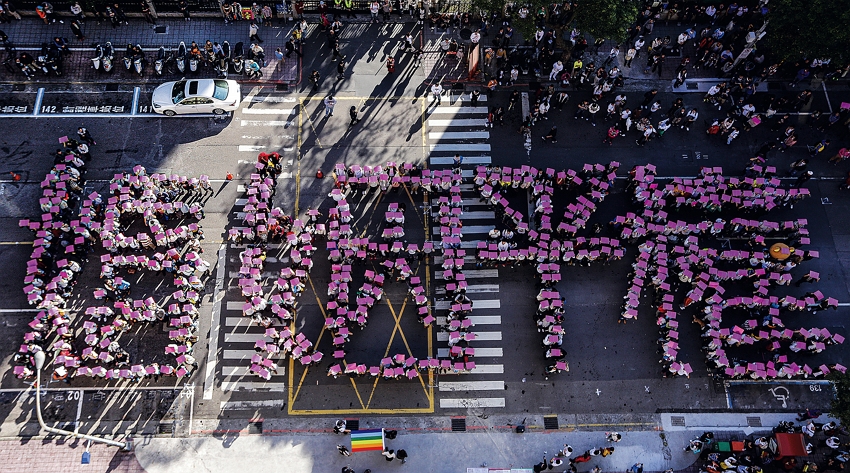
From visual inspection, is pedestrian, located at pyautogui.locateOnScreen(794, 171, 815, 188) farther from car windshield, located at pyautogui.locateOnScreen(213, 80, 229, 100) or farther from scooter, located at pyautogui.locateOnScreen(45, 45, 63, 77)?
scooter, located at pyautogui.locateOnScreen(45, 45, 63, 77)

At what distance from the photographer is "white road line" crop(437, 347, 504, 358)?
38812mm

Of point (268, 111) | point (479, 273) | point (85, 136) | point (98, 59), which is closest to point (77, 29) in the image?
point (98, 59)

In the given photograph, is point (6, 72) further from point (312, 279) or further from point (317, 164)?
point (312, 279)

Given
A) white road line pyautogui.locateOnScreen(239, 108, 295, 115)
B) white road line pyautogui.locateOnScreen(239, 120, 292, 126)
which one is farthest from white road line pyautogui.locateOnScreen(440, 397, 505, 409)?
white road line pyautogui.locateOnScreen(239, 108, 295, 115)

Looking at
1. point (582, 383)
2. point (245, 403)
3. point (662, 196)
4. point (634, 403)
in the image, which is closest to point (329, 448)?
point (245, 403)

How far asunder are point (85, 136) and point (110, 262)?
9.84 metres

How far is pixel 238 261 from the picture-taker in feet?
134

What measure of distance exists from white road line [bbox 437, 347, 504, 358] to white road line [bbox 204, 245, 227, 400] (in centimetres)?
1369

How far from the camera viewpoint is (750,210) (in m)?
42.4

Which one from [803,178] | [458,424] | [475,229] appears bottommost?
[458,424]

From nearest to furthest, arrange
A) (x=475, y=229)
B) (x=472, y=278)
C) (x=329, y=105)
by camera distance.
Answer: (x=472, y=278)
(x=475, y=229)
(x=329, y=105)

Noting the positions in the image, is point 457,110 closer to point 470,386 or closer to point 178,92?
point 178,92

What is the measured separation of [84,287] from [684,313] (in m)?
38.1

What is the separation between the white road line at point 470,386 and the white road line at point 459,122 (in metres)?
18.4
